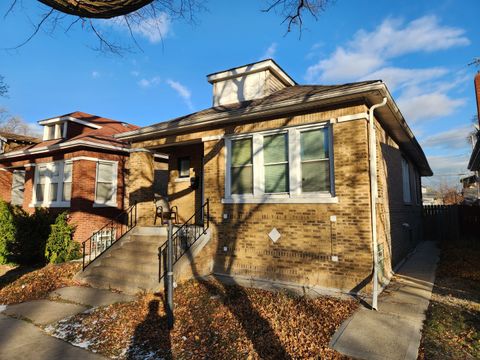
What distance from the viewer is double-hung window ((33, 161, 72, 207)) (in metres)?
13.0

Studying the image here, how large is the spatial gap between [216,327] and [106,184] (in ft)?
32.9

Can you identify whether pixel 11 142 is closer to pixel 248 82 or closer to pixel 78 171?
pixel 78 171

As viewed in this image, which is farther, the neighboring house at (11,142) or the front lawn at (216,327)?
the neighboring house at (11,142)

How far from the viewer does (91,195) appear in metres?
12.5

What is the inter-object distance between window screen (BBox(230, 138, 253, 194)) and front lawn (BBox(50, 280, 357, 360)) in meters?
2.73

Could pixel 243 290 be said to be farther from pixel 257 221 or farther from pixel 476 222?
pixel 476 222

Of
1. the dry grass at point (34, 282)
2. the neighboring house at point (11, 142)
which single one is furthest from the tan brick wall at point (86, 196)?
the neighboring house at point (11, 142)

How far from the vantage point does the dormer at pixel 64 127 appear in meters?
14.9

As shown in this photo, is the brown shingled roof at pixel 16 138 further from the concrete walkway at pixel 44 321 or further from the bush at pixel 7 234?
the concrete walkway at pixel 44 321

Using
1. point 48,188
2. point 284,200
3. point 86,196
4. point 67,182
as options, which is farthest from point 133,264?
point 48,188

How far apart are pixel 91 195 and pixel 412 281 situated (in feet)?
37.7

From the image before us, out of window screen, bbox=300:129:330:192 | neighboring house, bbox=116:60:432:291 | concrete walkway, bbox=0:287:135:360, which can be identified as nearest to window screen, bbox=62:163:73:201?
neighboring house, bbox=116:60:432:291

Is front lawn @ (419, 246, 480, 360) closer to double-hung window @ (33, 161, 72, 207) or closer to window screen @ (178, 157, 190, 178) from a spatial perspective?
window screen @ (178, 157, 190, 178)

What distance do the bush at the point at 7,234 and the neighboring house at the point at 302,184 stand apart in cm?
540
